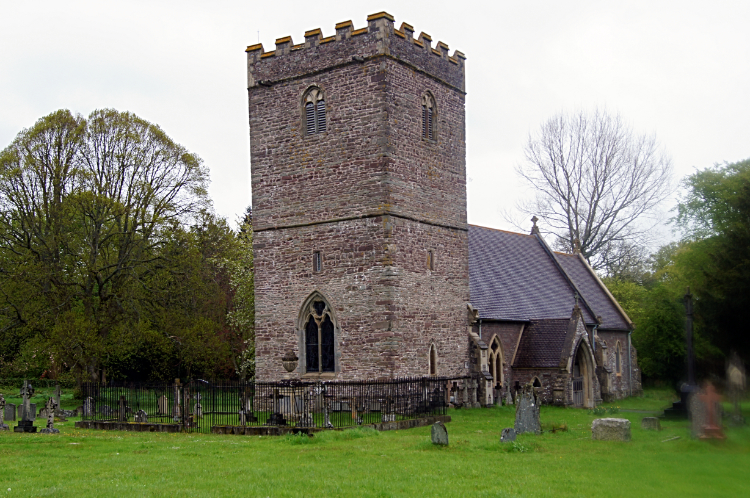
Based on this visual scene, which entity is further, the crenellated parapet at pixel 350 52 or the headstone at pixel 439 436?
the crenellated parapet at pixel 350 52

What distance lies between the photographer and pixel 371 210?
2248cm

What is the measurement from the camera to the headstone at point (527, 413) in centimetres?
1680

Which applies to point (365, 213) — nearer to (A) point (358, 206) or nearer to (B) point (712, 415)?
(A) point (358, 206)

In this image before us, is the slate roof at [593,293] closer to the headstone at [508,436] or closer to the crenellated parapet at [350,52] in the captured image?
the crenellated parapet at [350,52]

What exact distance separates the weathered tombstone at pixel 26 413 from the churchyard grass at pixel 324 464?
138cm

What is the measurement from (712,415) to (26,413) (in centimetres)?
2034

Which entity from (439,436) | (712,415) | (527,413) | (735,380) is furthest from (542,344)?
(712,415)

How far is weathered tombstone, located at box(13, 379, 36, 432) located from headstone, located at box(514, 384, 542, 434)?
40.5ft

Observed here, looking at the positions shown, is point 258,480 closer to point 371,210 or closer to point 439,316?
point 371,210

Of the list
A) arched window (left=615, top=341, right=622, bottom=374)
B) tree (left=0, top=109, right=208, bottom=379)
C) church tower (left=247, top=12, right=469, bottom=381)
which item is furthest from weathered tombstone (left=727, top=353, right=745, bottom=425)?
arched window (left=615, top=341, right=622, bottom=374)

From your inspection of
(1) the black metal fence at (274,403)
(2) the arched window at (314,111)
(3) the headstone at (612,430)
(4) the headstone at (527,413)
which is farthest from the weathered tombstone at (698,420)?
(2) the arched window at (314,111)

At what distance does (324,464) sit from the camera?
12.7 m

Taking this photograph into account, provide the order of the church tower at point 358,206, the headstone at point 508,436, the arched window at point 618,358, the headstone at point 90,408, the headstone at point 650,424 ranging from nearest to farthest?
1. the headstone at point 508,436
2. the headstone at point 650,424
3. the headstone at point 90,408
4. the church tower at point 358,206
5. the arched window at point 618,358

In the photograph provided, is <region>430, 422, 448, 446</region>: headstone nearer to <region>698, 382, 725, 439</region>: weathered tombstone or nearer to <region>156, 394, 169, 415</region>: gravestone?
<region>698, 382, 725, 439</region>: weathered tombstone
